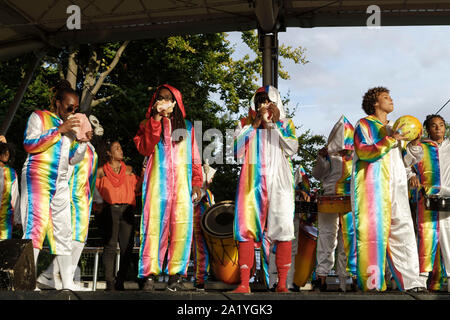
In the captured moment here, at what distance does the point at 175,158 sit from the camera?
509 centimetres

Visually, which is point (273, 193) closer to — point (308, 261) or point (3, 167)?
point (308, 261)

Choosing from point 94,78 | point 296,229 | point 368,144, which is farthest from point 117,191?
point 94,78

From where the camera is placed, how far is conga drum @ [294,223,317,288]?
21.9ft

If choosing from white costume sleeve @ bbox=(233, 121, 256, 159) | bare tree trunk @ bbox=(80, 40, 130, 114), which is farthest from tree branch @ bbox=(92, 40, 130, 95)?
white costume sleeve @ bbox=(233, 121, 256, 159)

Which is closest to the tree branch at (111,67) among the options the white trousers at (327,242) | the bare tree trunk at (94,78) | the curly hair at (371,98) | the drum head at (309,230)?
the bare tree trunk at (94,78)

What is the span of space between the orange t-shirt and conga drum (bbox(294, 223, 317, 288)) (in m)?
2.08

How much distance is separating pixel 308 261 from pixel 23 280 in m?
3.60

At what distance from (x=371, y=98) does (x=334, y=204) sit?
1.25 meters

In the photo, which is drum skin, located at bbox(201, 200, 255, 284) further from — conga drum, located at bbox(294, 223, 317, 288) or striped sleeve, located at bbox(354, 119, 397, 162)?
striped sleeve, located at bbox(354, 119, 397, 162)

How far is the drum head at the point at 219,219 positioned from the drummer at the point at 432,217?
6.44 feet

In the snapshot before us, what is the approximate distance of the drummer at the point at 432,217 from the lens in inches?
223

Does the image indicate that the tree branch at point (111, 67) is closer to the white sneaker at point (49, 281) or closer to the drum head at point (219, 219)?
the drum head at point (219, 219)

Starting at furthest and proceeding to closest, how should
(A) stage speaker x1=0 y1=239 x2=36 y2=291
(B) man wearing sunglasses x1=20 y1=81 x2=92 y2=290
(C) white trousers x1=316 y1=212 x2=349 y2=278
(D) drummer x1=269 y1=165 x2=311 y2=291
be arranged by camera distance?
1. (D) drummer x1=269 y1=165 x2=311 y2=291
2. (C) white trousers x1=316 y1=212 x2=349 y2=278
3. (B) man wearing sunglasses x1=20 y1=81 x2=92 y2=290
4. (A) stage speaker x1=0 y1=239 x2=36 y2=291
